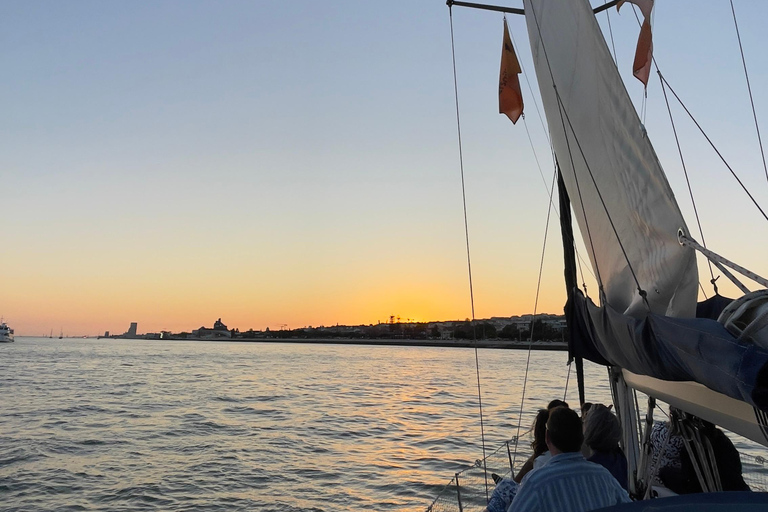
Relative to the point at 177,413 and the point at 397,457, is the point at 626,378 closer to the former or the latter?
the point at 397,457

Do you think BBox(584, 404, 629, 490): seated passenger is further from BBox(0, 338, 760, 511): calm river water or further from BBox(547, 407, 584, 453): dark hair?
BBox(0, 338, 760, 511): calm river water

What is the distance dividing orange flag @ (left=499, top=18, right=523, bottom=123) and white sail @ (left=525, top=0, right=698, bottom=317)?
2320 millimetres

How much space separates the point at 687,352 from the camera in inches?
102

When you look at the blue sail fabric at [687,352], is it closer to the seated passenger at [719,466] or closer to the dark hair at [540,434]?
the dark hair at [540,434]

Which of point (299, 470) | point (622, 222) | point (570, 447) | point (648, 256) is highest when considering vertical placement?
point (622, 222)

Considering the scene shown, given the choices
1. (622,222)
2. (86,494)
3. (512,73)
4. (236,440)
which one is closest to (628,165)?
(622,222)

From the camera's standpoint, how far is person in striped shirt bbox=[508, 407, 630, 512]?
8.14 feet

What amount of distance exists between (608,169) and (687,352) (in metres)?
2.01

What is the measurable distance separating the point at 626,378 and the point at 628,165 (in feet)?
5.75

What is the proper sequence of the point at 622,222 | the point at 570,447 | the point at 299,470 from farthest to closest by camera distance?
the point at 299,470, the point at 622,222, the point at 570,447

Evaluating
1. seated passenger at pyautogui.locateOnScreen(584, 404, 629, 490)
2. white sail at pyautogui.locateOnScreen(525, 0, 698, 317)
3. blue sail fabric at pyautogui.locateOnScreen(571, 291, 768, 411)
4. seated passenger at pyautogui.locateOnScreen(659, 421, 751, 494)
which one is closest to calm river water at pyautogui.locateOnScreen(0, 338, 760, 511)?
seated passenger at pyautogui.locateOnScreen(659, 421, 751, 494)

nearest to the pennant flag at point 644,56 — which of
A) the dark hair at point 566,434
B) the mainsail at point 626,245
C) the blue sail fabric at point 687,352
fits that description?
the mainsail at point 626,245

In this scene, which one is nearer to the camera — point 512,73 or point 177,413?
point 512,73

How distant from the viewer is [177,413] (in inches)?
1002
